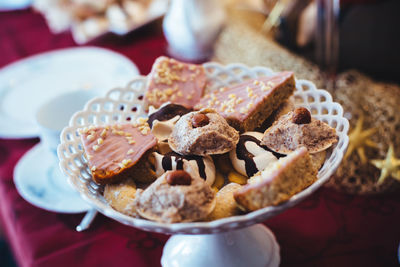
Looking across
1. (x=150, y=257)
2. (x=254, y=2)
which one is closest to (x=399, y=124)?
(x=150, y=257)

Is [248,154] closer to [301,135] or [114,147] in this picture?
[301,135]

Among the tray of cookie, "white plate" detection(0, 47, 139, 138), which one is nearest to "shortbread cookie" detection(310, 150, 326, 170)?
the tray of cookie

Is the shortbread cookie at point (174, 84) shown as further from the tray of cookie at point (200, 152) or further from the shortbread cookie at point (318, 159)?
the shortbread cookie at point (318, 159)

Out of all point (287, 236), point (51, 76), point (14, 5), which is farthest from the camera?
point (14, 5)

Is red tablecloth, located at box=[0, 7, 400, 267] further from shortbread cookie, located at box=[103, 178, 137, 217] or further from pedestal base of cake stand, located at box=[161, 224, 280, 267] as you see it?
shortbread cookie, located at box=[103, 178, 137, 217]

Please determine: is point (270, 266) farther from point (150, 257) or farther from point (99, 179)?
point (99, 179)

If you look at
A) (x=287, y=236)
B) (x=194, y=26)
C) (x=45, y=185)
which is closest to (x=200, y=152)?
(x=287, y=236)

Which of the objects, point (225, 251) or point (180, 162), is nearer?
point (180, 162)
